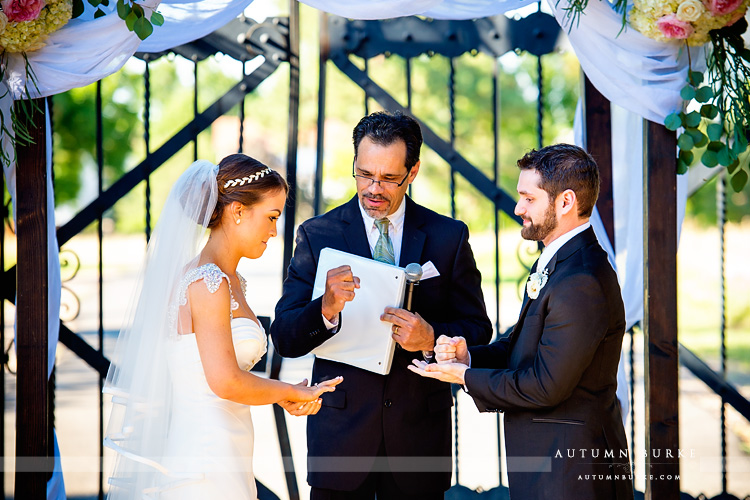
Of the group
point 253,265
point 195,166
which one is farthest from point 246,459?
point 253,265

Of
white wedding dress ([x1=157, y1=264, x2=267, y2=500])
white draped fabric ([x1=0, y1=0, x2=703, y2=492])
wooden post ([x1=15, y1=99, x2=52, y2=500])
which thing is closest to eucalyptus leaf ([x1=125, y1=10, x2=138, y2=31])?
white draped fabric ([x1=0, y1=0, x2=703, y2=492])

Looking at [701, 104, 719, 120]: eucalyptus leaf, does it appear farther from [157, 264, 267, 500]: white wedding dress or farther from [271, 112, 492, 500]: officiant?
[157, 264, 267, 500]: white wedding dress

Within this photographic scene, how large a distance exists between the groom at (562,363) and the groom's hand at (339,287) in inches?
14.9

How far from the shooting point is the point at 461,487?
452 cm

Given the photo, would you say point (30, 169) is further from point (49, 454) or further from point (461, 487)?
point (461, 487)

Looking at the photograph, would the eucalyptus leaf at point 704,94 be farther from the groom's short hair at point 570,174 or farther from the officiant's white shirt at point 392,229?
A: the officiant's white shirt at point 392,229

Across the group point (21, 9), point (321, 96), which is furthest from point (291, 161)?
point (21, 9)

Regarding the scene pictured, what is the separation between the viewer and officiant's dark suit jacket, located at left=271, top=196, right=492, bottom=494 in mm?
2994

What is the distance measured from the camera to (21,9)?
300cm

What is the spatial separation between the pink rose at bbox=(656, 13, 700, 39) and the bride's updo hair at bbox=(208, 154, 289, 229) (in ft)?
5.63

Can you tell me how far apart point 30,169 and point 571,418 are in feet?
8.43

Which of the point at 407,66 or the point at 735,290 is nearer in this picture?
the point at 407,66

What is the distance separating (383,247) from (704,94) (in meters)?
1.50

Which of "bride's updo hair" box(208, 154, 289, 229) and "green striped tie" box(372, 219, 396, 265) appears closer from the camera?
"bride's updo hair" box(208, 154, 289, 229)
